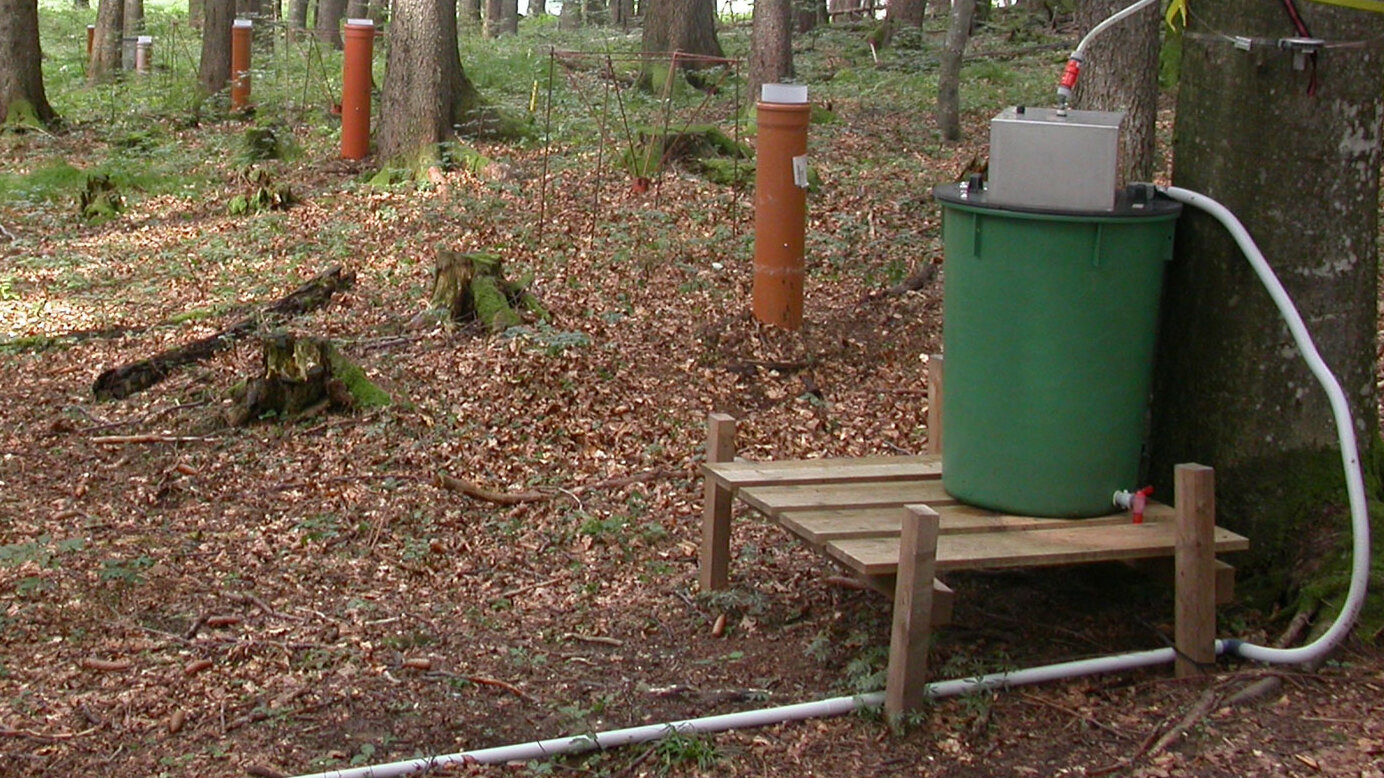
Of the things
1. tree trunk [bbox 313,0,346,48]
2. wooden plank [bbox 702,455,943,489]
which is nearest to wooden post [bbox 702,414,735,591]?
wooden plank [bbox 702,455,943,489]

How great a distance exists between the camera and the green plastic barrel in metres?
3.85

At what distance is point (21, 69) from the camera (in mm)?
15758

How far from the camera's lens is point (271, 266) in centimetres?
978

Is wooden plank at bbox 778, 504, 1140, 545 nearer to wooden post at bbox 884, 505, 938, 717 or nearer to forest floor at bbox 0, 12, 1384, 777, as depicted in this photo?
wooden post at bbox 884, 505, 938, 717

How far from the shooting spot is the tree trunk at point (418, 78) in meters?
11.9

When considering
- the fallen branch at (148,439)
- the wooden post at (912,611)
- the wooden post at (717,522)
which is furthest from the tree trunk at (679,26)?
the wooden post at (912,611)

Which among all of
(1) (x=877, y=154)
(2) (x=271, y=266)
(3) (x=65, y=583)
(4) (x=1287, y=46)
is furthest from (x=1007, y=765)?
(1) (x=877, y=154)

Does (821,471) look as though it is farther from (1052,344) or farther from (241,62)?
(241,62)

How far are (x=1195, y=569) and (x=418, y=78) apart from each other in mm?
9665

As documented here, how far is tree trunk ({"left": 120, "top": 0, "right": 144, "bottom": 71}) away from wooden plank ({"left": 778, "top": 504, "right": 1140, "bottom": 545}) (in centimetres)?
2065

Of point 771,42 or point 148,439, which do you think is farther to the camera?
point 771,42

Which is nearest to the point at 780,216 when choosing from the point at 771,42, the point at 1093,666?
the point at 1093,666

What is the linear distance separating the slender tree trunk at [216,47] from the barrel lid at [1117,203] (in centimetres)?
1557

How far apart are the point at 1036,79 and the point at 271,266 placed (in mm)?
10275
